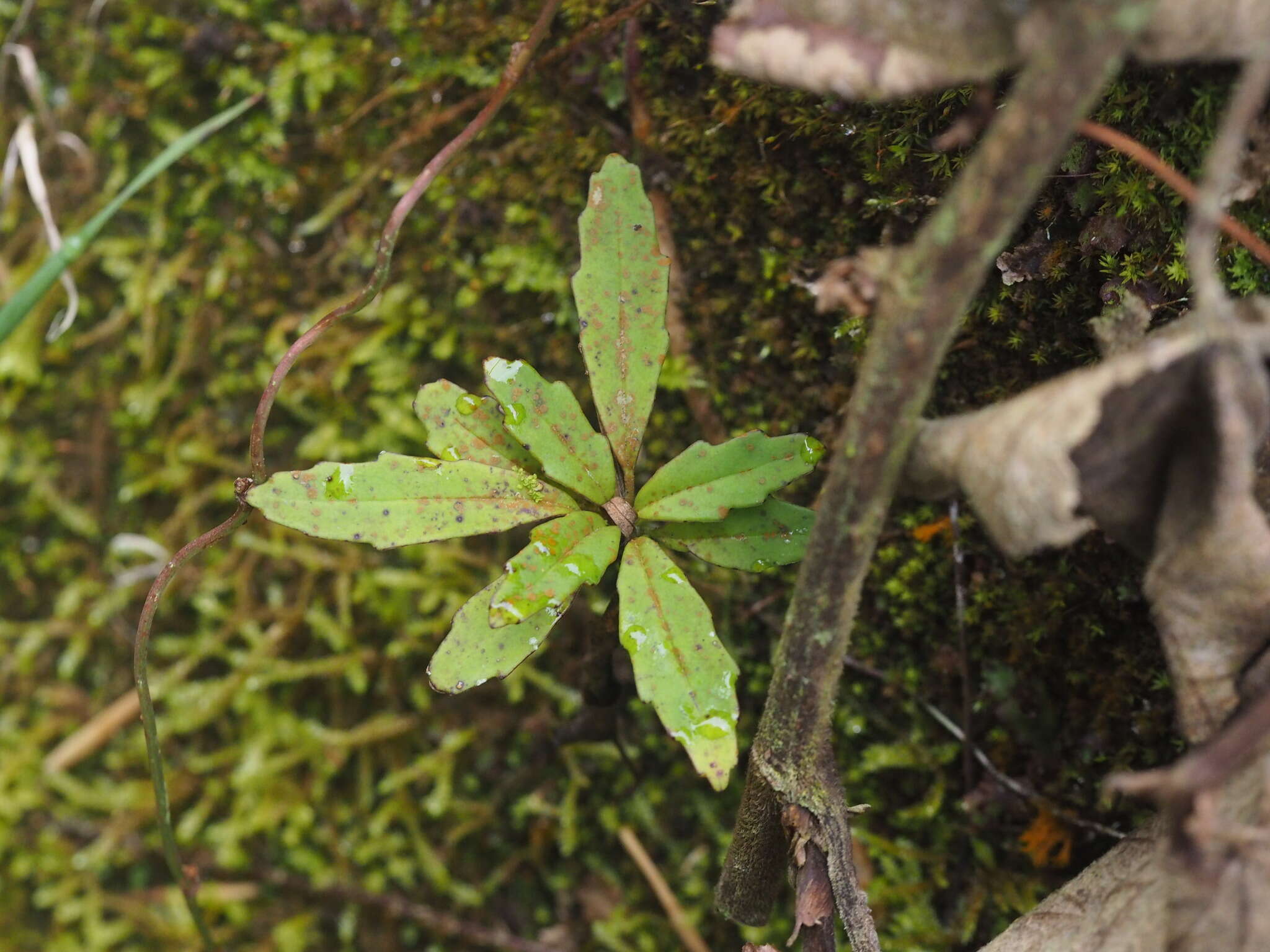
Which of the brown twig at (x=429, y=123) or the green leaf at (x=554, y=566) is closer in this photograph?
the green leaf at (x=554, y=566)

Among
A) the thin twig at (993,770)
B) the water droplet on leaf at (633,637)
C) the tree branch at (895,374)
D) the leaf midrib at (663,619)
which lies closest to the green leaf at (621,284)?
the leaf midrib at (663,619)

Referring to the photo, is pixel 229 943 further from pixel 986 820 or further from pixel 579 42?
pixel 579 42

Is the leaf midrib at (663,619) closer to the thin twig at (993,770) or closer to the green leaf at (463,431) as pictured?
the green leaf at (463,431)

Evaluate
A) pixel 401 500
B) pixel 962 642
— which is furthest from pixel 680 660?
pixel 962 642

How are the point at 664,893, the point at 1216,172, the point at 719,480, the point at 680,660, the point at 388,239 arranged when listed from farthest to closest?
the point at 664,893 < the point at 388,239 < the point at 719,480 < the point at 680,660 < the point at 1216,172

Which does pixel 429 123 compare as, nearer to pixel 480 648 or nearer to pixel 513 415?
pixel 513 415
